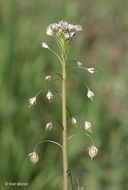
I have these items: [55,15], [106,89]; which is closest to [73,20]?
[55,15]

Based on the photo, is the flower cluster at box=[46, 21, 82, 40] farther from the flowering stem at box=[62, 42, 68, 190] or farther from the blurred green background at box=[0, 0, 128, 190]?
the blurred green background at box=[0, 0, 128, 190]

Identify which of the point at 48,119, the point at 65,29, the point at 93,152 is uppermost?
the point at 48,119

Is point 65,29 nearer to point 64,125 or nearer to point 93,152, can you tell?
point 64,125

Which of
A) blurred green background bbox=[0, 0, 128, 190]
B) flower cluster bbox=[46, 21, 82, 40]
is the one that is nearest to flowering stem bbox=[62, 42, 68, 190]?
flower cluster bbox=[46, 21, 82, 40]

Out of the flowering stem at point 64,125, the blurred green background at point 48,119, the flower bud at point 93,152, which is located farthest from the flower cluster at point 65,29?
the blurred green background at point 48,119

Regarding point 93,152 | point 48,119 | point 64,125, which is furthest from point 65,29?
point 48,119

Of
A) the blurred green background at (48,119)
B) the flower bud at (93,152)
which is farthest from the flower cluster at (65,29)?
the blurred green background at (48,119)

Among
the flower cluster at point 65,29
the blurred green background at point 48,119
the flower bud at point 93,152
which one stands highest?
the blurred green background at point 48,119

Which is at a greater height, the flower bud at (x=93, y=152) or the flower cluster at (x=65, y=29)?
the flower cluster at (x=65, y=29)

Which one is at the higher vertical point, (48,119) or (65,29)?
(48,119)

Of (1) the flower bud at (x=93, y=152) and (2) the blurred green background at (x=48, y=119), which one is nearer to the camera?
(1) the flower bud at (x=93, y=152)

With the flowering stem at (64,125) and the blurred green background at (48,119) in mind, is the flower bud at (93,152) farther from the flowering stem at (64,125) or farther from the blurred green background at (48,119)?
the blurred green background at (48,119)
